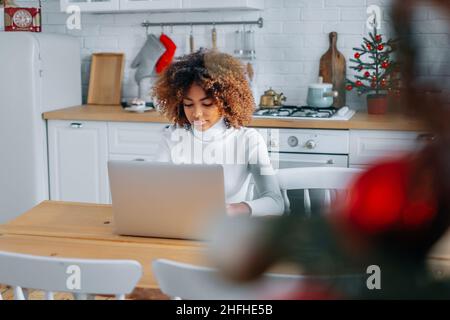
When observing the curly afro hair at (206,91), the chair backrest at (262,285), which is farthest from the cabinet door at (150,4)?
the chair backrest at (262,285)

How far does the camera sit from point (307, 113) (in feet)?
9.27

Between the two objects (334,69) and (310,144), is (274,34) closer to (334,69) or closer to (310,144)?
(334,69)

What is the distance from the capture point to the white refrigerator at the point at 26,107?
9.71 feet

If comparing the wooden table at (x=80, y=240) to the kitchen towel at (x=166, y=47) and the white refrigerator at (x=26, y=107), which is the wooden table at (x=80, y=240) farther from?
the kitchen towel at (x=166, y=47)

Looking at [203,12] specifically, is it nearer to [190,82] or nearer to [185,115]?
[185,115]

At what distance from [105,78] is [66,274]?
2.53m

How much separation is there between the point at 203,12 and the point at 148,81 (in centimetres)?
46

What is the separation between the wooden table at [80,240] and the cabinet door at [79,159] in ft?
4.27

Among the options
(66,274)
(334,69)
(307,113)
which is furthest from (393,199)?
(334,69)

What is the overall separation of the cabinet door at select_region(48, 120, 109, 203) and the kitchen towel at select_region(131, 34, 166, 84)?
0.44m

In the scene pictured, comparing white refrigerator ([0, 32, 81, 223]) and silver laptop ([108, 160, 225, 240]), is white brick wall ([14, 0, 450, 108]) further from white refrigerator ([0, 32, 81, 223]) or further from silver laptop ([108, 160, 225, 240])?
silver laptop ([108, 160, 225, 240])

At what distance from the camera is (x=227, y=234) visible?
0.29 ft

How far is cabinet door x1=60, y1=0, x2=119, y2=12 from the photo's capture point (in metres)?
3.11
